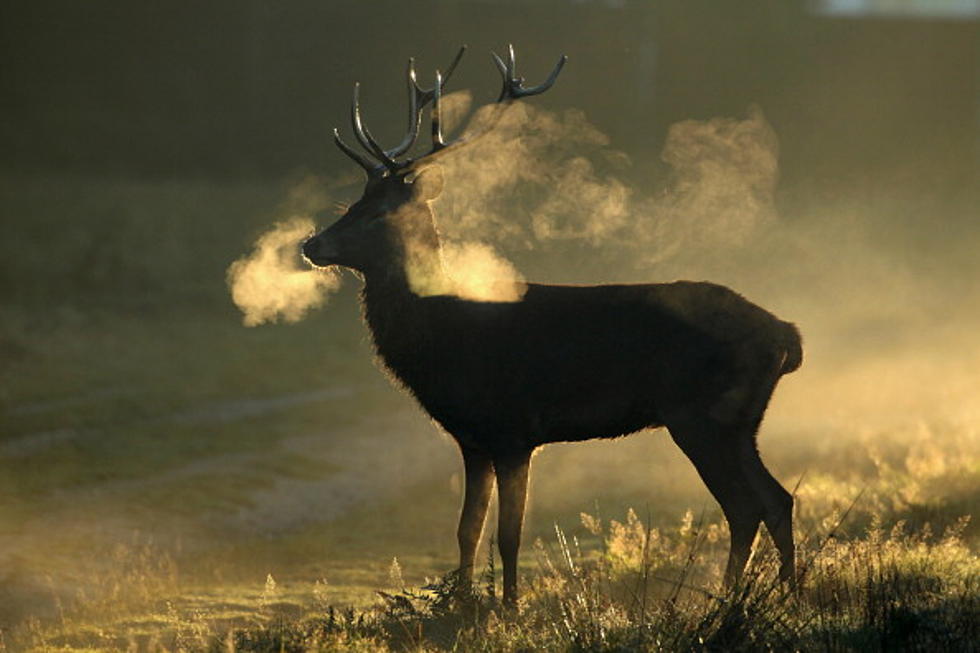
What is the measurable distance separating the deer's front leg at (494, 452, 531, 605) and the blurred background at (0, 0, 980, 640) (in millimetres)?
725

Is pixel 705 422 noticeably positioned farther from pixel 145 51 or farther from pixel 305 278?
pixel 145 51

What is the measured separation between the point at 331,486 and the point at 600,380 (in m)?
6.99

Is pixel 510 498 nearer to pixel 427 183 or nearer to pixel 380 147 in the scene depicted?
pixel 427 183

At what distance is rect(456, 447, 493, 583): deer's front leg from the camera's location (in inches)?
334

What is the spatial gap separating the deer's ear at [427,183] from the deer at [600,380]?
379 millimetres

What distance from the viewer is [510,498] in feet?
27.0

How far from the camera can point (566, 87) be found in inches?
1271

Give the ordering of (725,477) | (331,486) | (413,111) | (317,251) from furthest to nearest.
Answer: (331,486) < (413,111) < (317,251) < (725,477)

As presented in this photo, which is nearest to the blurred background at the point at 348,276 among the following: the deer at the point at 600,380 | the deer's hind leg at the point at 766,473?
the deer at the point at 600,380

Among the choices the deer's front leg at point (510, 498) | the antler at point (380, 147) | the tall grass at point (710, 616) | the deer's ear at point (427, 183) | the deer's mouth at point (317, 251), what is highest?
the antler at point (380, 147)

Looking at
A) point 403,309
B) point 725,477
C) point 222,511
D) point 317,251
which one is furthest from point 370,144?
point 222,511

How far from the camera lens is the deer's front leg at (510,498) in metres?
8.21

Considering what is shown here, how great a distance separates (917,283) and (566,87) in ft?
28.5

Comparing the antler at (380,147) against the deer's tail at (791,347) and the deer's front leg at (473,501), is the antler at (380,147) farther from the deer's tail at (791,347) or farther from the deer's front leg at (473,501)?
the deer's tail at (791,347)
